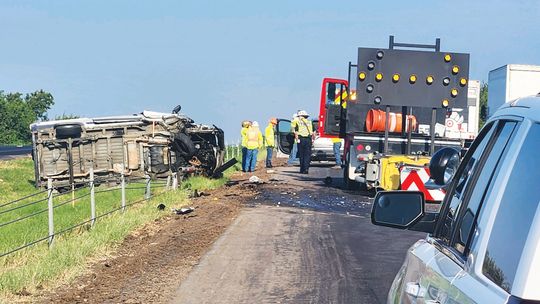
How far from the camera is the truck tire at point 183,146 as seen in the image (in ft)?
68.6

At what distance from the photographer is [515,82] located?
17094mm

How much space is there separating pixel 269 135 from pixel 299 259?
69.5 ft

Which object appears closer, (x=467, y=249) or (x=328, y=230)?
(x=467, y=249)

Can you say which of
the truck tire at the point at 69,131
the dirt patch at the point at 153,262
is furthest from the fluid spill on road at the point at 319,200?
the truck tire at the point at 69,131

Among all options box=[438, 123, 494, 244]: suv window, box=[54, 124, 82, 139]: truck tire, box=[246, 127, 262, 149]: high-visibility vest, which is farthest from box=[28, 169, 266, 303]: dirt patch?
box=[246, 127, 262, 149]: high-visibility vest

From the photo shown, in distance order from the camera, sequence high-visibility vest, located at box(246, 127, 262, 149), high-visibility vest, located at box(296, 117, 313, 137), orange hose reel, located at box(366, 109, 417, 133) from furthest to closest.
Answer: high-visibility vest, located at box(246, 127, 262, 149) → high-visibility vest, located at box(296, 117, 313, 137) → orange hose reel, located at box(366, 109, 417, 133)

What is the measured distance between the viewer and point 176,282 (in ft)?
29.3

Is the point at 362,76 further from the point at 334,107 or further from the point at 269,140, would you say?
the point at 269,140

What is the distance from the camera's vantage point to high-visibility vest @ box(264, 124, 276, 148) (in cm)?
3106

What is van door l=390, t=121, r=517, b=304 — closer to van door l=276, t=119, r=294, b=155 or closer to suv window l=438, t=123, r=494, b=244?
suv window l=438, t=123, r=494, b=244

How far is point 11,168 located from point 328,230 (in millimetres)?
22464

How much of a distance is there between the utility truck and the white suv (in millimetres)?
12176

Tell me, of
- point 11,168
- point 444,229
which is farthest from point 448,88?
point 11,168

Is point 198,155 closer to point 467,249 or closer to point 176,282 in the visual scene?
point 176,282
